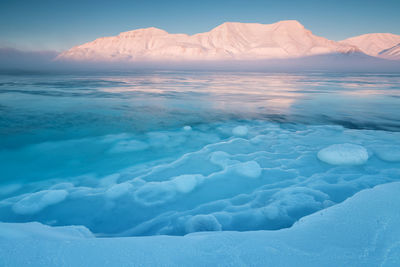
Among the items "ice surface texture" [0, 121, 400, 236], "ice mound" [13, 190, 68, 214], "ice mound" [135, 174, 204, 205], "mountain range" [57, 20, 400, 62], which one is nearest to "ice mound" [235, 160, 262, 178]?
"ice surface texture" [0, 121, 400, 236]

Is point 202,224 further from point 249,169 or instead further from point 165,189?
point 249,169

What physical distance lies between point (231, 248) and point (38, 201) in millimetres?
2960

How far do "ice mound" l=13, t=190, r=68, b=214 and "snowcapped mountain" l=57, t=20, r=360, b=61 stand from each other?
151889 mm

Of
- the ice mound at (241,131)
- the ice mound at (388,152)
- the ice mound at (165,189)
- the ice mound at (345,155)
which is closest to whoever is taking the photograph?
the ice mound at (165,189)

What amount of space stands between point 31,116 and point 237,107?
26.1ft

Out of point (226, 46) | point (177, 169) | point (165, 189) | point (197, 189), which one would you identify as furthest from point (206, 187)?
point (226, 46)

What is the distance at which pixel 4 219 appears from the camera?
2.92m

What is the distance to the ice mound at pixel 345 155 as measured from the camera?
421cm

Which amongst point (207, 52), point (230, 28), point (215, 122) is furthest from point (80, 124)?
point (230, 28)

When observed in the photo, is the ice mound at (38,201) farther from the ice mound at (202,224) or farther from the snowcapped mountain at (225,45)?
the snowcapped mountain at (225,45)

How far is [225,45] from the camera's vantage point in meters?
164

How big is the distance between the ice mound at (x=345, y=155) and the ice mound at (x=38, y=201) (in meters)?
4.65

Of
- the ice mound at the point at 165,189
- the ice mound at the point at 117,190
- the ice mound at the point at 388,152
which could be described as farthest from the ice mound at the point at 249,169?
the ice mound at the point at 388,152

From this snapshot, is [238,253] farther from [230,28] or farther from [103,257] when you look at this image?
[230,28]
